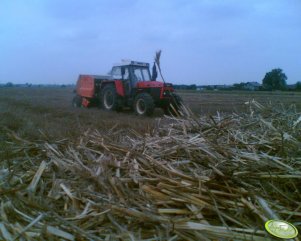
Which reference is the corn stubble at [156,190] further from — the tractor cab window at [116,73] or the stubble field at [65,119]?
the tractor cab window at [116,73]

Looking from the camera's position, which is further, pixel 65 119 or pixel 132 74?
pixel 132 74

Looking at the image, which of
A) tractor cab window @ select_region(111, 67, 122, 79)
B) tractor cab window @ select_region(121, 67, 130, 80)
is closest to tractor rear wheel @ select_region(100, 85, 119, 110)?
tractor cab window @ select_region(111, 67, 122, 79)

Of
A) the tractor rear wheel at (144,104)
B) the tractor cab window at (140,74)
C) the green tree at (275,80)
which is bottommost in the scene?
the tractor rear wheel at (144,104)

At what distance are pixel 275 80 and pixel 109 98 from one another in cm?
3096

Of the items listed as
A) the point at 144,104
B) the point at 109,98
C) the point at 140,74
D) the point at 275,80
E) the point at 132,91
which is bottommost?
the point at 144,104

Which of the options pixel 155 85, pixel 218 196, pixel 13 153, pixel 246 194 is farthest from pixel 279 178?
pixel 155 85

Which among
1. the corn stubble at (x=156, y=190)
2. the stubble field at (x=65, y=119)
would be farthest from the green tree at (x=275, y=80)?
the corn stubble at (x=156, y=190)

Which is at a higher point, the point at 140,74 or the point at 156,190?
the point at 140,74

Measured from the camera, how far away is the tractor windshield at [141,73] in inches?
393

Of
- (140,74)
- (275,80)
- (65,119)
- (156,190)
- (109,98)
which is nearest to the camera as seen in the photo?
(156,190)

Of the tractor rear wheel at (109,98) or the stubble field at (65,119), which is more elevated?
the tractor rear wheel at (109,98)

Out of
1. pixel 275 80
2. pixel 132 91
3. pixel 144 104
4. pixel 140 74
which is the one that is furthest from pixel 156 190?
pixel 275 80

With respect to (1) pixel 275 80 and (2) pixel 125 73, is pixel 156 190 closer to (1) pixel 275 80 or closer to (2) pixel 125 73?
(2) pixel 125 73

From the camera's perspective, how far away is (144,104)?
9.21 m
